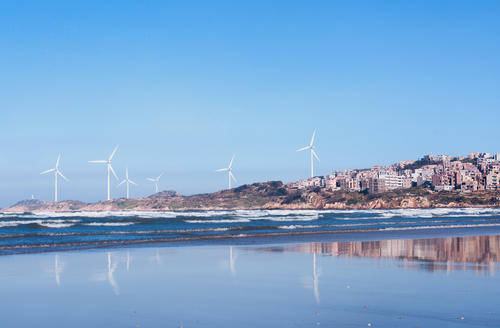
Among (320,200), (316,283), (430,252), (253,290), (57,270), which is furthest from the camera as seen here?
(320,200)

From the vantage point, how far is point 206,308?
1223 centimetres

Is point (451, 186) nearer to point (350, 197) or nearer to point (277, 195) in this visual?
point (350, 197)

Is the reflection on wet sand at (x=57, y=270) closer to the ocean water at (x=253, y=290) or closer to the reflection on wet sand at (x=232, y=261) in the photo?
the ocean water at (x=253, y=290)

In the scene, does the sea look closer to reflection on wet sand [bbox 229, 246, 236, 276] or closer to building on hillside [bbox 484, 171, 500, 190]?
reflection on wet sand [bbox 229, 246, 236, 276]

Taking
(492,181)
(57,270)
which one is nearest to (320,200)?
(492,181)

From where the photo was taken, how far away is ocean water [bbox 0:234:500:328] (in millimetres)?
11062

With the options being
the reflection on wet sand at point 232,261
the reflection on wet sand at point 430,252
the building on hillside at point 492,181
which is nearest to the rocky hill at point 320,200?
the building on hillside at point 492,181

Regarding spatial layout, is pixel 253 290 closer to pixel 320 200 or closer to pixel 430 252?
pixel 430 252

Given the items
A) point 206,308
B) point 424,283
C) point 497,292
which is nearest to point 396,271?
point 424,283

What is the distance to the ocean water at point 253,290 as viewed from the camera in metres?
11.1

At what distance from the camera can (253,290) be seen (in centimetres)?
1447

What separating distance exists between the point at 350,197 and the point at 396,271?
151 metres

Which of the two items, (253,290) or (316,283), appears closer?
(253,290)

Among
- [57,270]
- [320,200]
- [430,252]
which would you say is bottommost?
[320,200]
